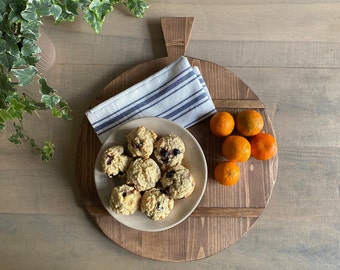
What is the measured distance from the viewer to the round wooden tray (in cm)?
91

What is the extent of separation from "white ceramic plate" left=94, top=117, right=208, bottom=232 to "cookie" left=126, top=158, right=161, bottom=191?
0.07 metres

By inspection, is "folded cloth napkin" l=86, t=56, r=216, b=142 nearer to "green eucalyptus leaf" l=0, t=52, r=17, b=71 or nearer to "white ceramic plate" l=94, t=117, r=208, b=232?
"white ceramic plate" l=94, t=117, r=208, b=232

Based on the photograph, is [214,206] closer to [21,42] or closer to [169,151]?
[169,151]

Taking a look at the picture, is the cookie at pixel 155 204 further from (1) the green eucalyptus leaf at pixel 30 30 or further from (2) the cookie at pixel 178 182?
(1) the green eucalyptus leaf at pixel 30 30

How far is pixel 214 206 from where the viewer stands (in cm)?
91

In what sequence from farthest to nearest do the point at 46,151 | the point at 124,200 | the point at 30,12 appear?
the point at 46,151, the point at 124,200, the point at 30,12

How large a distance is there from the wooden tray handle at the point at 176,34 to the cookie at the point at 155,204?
13.9 inches

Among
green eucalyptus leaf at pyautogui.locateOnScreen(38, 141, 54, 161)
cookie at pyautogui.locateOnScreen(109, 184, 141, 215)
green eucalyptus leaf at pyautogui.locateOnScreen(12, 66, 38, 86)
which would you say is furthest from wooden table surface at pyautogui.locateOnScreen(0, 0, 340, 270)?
green eucalyptus leaf at pyautogui.locateOnScreen(12, 66, 38, 86)

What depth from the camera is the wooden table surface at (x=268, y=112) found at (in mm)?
958

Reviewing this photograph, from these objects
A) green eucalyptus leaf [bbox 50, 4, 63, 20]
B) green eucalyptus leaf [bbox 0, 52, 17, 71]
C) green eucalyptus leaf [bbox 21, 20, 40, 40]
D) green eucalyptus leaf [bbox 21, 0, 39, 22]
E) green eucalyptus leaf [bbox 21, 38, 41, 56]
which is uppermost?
green eucalyptus leaf [bbox 50, 4, 63, 20]

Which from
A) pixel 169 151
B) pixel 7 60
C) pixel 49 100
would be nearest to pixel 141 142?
pixel 169 151

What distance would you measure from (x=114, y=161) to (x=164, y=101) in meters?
0.19

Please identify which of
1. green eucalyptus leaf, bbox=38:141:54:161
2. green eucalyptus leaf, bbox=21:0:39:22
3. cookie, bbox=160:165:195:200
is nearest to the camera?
green eucalyptus leaf, bbox=21:0:39:22

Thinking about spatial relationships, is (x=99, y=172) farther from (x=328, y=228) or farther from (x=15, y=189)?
(x=328, y=228)
